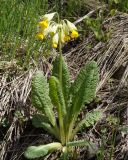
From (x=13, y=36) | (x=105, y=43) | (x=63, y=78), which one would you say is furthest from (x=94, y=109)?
(x=13, y=36)

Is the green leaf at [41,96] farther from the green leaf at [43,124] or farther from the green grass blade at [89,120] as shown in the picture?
the green grass blade at [89,120]

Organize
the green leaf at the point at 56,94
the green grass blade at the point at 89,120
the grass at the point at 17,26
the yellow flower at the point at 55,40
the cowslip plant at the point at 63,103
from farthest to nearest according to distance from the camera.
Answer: the grass at the point at 17,26, the green grass blade at the point at 89,120, the cowslip plant at the point at 63,103, the green leaf at the point at 56,94, the yellow flower at the point at 55,40

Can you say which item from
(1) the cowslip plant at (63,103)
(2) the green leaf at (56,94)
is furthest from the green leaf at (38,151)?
(2) the green leaf at (56,94)

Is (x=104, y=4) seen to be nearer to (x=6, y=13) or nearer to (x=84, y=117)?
(x=6, y=13)

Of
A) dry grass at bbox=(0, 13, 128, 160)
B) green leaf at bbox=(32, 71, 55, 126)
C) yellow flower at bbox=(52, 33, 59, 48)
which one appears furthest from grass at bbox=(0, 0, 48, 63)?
yellow flower at bbox=(52, 33, 59, 48)

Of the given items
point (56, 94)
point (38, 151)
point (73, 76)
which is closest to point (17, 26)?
point (73, 76)

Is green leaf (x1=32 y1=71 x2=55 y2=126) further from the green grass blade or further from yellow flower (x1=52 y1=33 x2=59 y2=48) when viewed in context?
yellow flower (x1=52 y1=33 x2=59 y2=48)
